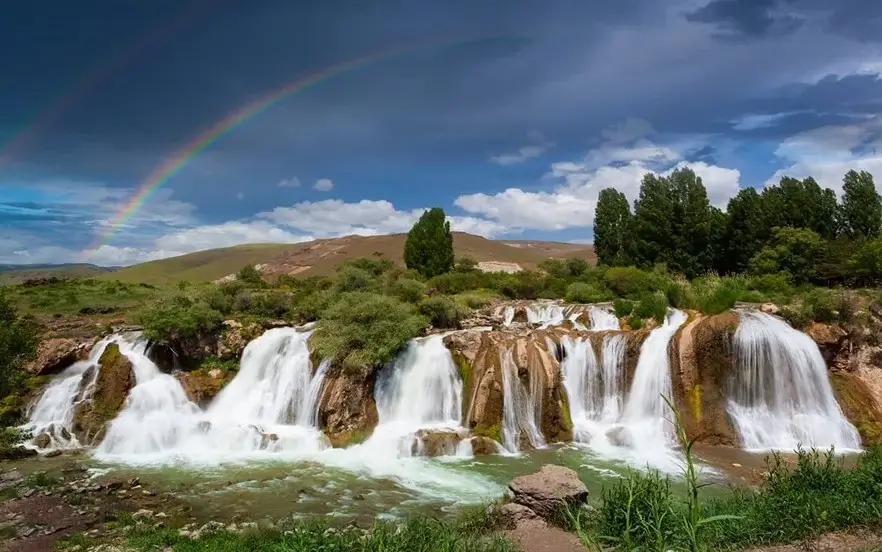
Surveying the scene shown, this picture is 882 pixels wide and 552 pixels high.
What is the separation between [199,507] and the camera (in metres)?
13.7

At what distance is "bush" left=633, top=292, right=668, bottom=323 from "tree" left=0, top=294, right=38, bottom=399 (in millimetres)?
23378

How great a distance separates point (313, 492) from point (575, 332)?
13.1 meters

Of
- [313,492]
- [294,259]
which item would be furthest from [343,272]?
[294,259]

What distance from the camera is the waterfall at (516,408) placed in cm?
A: 1973

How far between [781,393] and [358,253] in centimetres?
9723

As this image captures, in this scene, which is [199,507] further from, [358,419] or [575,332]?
[575,332]

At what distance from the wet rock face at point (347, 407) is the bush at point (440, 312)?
799 centimetres

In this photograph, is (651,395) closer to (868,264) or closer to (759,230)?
(868,264)

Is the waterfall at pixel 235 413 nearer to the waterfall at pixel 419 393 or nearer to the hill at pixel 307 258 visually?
the waterfall at pixel 419 393

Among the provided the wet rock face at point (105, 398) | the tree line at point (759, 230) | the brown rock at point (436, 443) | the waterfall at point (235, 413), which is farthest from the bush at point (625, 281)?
the wet rock face at point (105, 398)

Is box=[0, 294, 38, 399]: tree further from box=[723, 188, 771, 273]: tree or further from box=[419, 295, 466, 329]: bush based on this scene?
box=[723, 188, 771, 273]: tree

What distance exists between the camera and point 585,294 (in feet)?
122

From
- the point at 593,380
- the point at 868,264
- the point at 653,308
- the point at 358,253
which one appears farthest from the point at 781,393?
the point at 358,253

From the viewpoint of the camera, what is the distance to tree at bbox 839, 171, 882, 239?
43.9m
